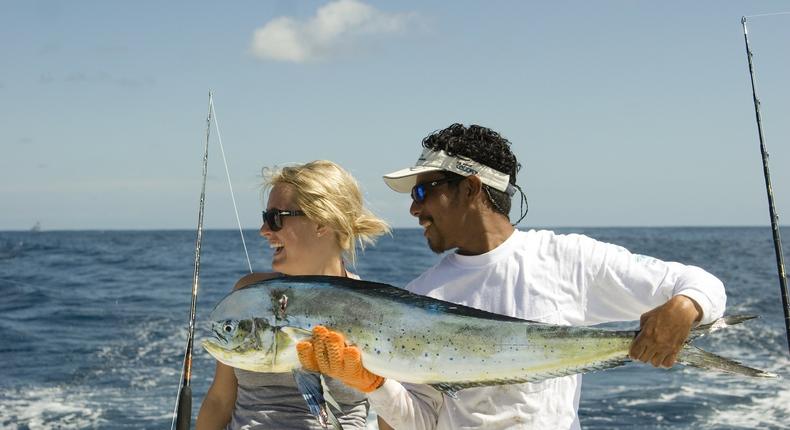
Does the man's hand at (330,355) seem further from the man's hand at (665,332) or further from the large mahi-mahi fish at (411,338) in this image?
the man's hand at (665,332)

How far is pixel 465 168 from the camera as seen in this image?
112 inches

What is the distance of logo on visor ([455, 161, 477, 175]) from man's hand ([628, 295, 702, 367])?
78cm

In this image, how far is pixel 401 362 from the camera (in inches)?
96.3

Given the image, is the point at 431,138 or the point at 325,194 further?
the point at 325,194

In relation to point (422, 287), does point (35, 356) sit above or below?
below

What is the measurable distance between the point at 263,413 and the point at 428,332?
121cm

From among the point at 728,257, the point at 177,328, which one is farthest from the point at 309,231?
the point at 728,257

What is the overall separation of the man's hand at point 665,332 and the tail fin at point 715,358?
2 centimetres

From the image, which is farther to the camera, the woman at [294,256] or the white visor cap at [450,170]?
the woman at [294,256]

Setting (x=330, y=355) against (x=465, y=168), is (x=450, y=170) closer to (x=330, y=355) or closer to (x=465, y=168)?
(x=465, y=168)

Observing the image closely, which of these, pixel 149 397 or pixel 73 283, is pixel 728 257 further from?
pixel 149 397

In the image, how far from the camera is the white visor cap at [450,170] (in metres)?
2.86

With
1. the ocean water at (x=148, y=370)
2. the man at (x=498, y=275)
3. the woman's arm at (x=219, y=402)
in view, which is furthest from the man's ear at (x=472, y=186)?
the ocean water at (x=148, y=370)

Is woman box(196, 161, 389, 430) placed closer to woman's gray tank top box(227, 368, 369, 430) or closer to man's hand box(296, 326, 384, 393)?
woman's gray tank top box(227, 368, 369, 430)
